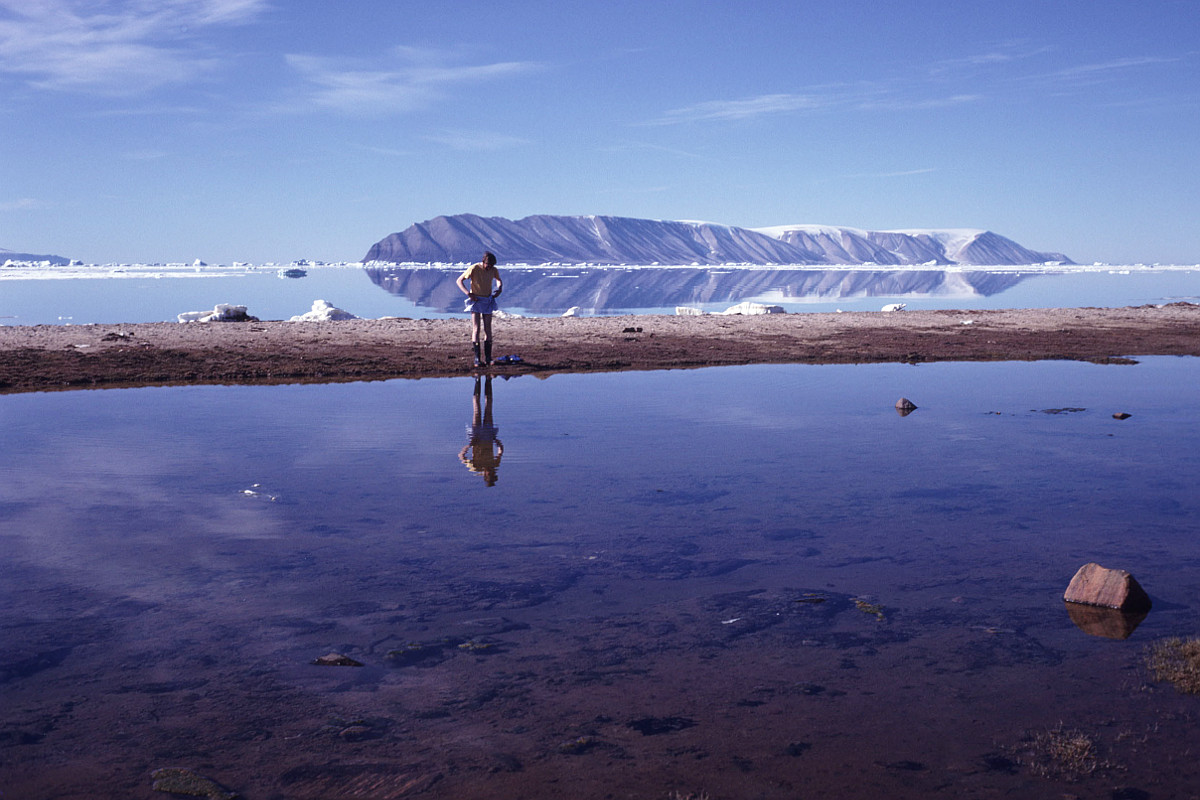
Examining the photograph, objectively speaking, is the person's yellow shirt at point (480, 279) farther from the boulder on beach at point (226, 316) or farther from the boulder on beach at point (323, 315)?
the boulder on beach at point (226, 316)

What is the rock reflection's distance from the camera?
450 centimetres

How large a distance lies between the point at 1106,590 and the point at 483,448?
5303 millimetres

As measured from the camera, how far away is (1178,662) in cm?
411

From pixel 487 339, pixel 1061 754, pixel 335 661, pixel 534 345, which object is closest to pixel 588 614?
pixel 335 661

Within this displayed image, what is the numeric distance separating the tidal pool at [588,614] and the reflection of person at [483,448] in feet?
0.21

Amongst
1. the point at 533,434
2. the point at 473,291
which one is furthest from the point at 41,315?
the point at 533,434

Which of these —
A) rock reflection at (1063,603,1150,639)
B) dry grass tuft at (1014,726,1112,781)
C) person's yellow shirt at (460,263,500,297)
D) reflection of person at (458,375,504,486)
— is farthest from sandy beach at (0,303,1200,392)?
dry grass tuft at (1014,726,1112,781)

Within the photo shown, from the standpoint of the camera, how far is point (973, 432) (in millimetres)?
9688

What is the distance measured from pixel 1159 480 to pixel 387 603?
5.85 metres

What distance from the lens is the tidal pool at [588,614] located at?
3.39m

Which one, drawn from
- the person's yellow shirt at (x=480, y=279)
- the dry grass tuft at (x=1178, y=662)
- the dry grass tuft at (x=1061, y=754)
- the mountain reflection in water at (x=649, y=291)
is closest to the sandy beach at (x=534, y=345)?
the person's yellow shirt at (x=480, y=279)

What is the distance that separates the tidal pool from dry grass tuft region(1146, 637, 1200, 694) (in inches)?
3.8

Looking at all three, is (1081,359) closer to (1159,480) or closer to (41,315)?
(1159,480)

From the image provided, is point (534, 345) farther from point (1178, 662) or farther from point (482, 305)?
point (1178, 662)
